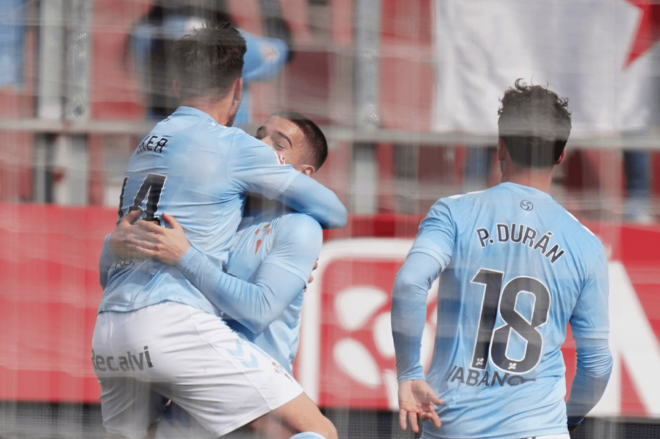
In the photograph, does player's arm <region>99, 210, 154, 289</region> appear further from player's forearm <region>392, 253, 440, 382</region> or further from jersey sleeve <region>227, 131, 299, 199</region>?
player's forearm <region>392, 253, 440, 382</region>

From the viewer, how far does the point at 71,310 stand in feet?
4.47

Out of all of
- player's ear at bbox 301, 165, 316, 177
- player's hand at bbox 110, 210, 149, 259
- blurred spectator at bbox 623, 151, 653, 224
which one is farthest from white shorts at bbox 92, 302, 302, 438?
blurred spectator at bbox 623, 151, 653, 224

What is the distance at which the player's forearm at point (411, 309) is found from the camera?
1221 mm

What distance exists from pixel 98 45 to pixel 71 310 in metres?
0.54

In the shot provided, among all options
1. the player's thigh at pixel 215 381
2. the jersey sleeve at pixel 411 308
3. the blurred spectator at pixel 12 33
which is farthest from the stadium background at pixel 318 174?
the player's thigh at pixel 215 381

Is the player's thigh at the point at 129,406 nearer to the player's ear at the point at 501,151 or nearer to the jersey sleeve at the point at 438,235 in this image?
the jersey sleeve at the point at 438,235

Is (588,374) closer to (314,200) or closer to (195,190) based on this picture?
(314,200)

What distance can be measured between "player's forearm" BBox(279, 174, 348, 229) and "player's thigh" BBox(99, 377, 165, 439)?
43cm

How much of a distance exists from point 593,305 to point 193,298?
0.75 metres

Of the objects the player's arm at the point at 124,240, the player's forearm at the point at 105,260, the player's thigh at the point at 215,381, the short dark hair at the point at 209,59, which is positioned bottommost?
the player's thigh at the point at 215,381

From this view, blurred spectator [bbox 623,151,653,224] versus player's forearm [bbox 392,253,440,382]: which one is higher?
blurred spectator [bbox 623,151,653,224]

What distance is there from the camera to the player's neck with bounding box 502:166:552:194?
4.13 ft

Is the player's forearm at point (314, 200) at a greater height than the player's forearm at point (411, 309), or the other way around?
the player's forearm at point (314, 200)

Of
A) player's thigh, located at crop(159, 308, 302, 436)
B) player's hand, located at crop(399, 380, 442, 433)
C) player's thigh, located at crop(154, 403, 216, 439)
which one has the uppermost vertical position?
player's thigh, located at crop(159, 308, 302, 436)
